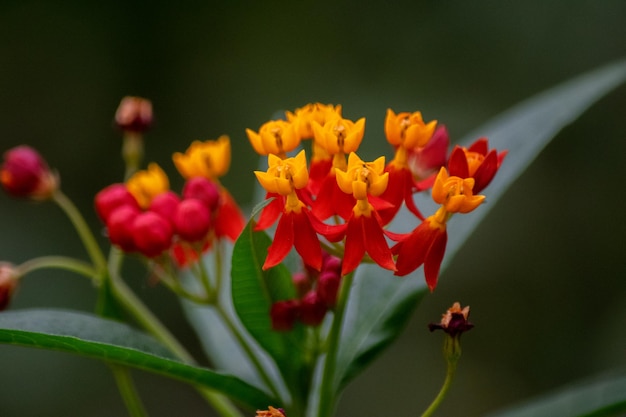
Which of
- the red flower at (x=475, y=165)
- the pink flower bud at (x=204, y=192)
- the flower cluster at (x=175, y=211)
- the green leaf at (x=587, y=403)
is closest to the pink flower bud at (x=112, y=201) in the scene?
the flower cluster at (x=175, y=211)

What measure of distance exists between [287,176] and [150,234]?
34 centimetres

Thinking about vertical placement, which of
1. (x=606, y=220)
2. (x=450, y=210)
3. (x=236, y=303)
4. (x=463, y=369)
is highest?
(x=606, y=220)

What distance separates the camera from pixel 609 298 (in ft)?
11.8

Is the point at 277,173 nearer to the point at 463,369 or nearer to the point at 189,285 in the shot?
the point at 189,285

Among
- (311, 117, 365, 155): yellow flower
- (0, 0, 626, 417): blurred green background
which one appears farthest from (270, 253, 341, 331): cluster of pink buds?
(0, 0, 626, 417): blurred green background

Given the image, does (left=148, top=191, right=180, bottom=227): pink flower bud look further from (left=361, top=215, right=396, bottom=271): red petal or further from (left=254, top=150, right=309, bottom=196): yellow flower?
(left=361, top=215, right=396, bottom=271): red petal

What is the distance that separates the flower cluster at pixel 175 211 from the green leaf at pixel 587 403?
2.50 feet

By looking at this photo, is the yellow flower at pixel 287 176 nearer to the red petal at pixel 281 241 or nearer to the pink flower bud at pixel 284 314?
the red petal at pixel 281 241

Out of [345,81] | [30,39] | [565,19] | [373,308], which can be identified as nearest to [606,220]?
[565,19]

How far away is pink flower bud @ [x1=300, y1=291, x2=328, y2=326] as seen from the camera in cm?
152

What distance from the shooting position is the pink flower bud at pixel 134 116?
6.99 ft

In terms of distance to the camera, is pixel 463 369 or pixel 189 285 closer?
pixel 189 285

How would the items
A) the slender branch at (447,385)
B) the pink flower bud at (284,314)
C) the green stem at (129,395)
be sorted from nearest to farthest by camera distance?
the slender branch at (447,385)
the pink flower bud at (284,314)
the green stem at (129,395)

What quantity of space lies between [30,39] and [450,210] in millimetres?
3773
